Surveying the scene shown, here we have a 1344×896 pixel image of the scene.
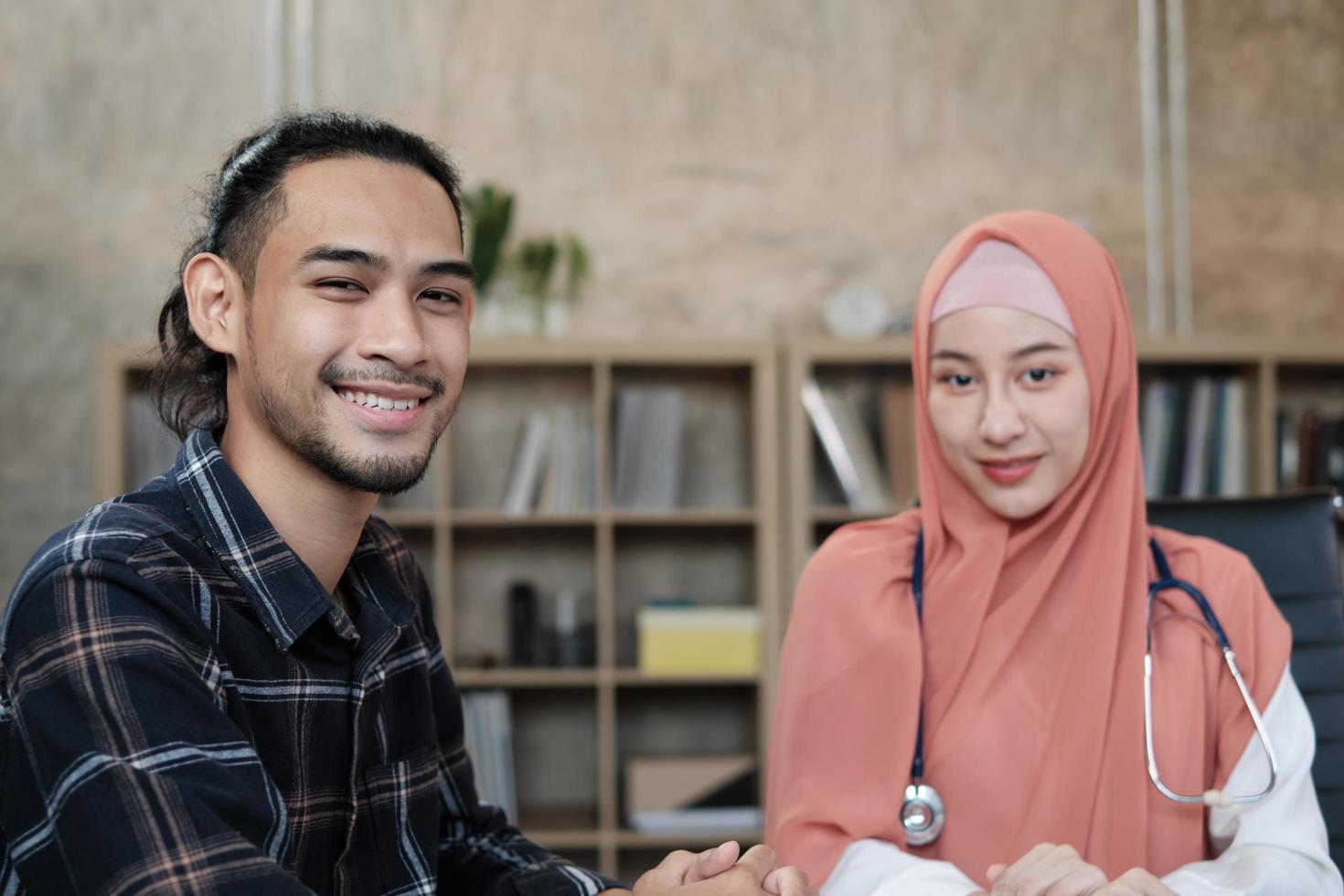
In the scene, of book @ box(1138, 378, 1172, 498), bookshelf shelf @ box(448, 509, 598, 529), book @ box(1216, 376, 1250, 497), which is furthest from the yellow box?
book @ box(1216, 376, 1250, 497)

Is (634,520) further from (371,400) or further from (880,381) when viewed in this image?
(371,400)

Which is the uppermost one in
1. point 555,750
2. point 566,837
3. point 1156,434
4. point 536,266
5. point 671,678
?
point 536,266

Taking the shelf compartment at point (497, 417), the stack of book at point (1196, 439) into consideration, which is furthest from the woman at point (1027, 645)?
the shelf compartment at point (497, 417)

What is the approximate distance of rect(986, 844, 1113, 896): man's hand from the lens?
119 cm

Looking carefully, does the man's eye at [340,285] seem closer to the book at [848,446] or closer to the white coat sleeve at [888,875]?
the white coat sleeve at [888,875]

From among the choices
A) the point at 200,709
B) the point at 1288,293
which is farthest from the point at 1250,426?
the point at 200,709

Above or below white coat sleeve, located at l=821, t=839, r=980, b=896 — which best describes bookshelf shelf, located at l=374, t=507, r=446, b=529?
above

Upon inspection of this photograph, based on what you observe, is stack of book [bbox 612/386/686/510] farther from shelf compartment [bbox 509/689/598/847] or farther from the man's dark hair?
the man's dark hair

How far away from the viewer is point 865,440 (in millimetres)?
3404

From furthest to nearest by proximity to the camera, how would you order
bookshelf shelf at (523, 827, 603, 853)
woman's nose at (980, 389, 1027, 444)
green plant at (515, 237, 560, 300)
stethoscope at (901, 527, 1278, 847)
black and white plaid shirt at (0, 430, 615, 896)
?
green plant at (515, 237, 560, 300) < bookshelf shelf at (523, 827, 603, 853) < woman's nose at (980, 389, 1027, 444) < stethoscope at (901, 527, 1278, 847) < black and white plaid shirt at (0, 430, 615, 896)

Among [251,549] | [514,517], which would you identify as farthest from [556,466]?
[251,549]

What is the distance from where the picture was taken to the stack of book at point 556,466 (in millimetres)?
3389

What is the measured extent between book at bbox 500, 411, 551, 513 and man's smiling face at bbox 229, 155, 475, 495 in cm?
212

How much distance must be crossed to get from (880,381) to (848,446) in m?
0.32
